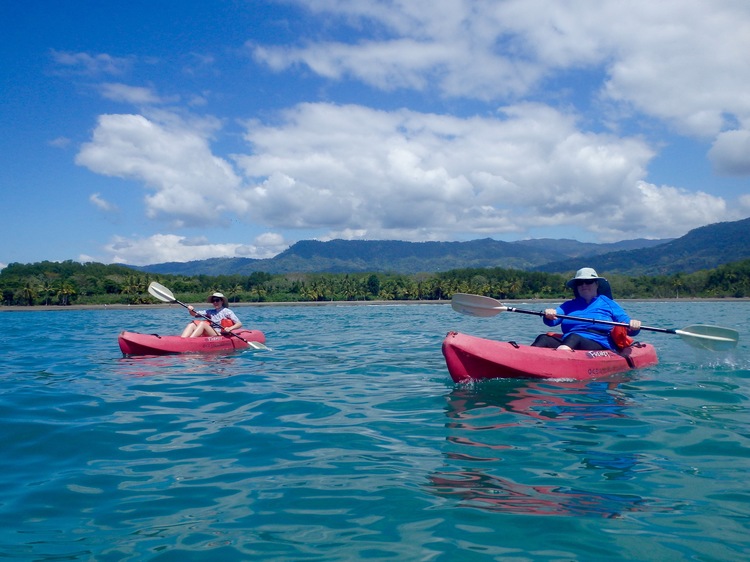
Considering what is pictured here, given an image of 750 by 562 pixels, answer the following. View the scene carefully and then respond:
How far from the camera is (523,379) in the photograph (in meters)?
8.32

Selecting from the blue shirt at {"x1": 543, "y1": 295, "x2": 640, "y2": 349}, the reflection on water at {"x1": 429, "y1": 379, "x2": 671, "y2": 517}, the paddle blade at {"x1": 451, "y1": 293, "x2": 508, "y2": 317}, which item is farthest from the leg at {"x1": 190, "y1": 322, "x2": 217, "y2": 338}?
the blue shirt at {"x1": 543, "y1": 295, "x2": 640, "y2": 349}

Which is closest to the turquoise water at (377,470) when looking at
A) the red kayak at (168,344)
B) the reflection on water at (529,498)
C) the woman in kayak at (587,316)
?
the reflection on water at (529,498)

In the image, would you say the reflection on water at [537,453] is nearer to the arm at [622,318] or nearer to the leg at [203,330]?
the arm at [622,318]

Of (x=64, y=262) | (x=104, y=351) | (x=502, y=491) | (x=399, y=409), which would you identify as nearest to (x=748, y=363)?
(x=399, y=409)

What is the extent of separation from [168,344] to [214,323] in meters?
1.34

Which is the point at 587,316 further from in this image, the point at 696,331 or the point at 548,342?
the point at 696,331

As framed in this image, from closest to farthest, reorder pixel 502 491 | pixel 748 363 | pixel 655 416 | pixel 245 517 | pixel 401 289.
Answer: pixel 245 517
pixel 502 491
pixel 655 416
pixel 748 363
pixel 401 289

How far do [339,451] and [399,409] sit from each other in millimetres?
1873

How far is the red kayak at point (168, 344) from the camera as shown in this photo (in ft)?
39.4

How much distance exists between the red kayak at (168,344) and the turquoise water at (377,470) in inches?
122

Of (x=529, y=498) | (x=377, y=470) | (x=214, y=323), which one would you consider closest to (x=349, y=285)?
(x=214, y=323)

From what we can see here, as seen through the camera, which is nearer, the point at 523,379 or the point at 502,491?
the point at 502,491

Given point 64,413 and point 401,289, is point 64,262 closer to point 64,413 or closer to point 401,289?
point 401,289

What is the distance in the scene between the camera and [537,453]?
5.06 metres
